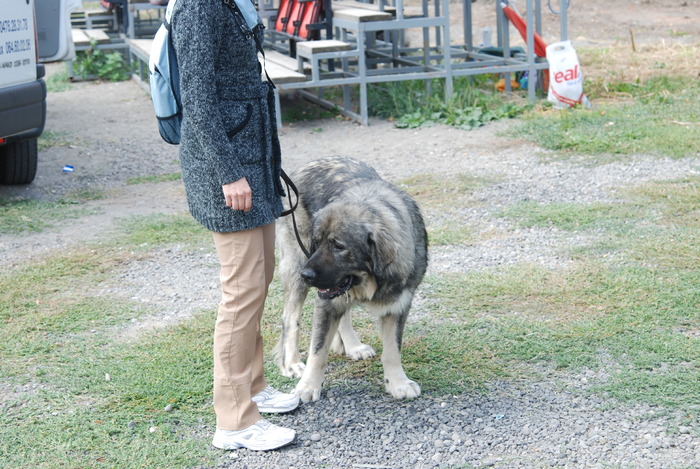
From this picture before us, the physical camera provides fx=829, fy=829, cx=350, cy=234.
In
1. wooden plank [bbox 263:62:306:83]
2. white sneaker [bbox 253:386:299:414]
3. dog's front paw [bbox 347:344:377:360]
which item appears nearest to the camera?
white sneaker [bbox 253:386:299:414]

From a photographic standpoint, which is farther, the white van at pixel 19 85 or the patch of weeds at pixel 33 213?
the patch of weeds at pixel 33 213

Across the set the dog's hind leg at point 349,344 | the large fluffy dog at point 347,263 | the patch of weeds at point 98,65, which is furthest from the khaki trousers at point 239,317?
the patch of weeds at point 98,65

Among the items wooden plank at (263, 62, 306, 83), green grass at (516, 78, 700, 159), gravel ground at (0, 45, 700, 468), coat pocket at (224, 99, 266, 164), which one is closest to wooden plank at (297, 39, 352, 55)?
wooden plank at (263, 62, 306, 83)

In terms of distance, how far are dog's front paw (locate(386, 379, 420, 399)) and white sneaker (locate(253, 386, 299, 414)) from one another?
0.49m

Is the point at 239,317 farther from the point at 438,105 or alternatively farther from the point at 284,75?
the point at 438,105

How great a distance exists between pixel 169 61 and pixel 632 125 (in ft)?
22.6

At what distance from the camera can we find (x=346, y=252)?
146 inches

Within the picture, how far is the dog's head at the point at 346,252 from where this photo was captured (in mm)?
3664

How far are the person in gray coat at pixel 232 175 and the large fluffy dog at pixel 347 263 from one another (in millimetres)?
296

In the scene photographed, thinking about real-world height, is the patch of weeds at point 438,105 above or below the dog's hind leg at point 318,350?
above

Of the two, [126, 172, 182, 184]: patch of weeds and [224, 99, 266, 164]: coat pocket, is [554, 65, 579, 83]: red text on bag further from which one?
[224, 99, 266, 164]: coat pocket

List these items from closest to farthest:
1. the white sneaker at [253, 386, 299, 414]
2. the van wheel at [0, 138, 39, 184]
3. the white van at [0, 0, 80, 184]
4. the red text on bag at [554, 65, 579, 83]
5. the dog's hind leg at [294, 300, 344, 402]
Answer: the white sneaker at [253, 386, 299, 414], the dog's hind leg at [294, 300, 344, 402], the white van at [0, 0, 80, 184], the van wheel at [0, 138, 39, 184], the red text on bag at [554, 65, 579, 83]

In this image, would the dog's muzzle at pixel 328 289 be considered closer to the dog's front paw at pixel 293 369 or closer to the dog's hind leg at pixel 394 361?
the dog's hind leg at pixel 394 361

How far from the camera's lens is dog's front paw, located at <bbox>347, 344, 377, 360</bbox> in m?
4.54
